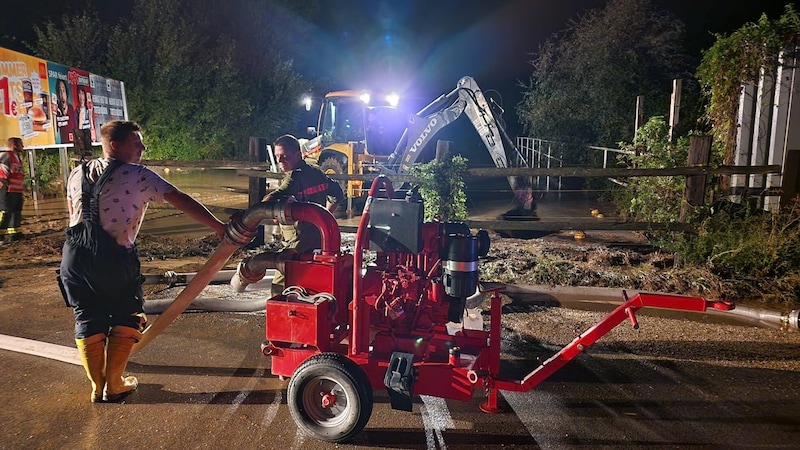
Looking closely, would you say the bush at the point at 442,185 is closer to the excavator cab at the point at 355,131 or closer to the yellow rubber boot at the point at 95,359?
the yellow rubber boot at the point at 95,359

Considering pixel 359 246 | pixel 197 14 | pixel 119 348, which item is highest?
pixel 197 14

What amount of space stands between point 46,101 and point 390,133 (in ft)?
26.2

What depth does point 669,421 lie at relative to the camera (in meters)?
3.77

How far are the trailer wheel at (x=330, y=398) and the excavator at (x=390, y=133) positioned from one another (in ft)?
23.9

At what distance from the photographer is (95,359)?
389cm

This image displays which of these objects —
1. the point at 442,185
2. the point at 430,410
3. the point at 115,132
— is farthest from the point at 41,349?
the point at 442,185

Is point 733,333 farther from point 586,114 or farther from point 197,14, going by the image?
point 197,14

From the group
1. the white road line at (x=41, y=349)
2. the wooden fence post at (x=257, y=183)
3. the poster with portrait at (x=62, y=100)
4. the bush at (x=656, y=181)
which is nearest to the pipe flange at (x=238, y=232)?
the white road line at (x=41, y=349)

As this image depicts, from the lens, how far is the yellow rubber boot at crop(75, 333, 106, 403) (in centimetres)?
385

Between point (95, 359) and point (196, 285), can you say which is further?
point (196, 285)

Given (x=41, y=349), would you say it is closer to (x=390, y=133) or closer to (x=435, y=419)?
(x=435, y=419)

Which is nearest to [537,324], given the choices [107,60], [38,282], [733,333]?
[733,333]

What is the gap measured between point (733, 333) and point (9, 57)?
539 inches

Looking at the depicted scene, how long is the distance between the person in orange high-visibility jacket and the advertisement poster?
7.10 ft
